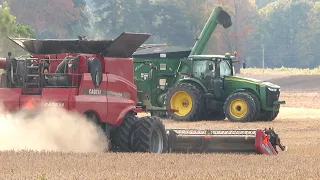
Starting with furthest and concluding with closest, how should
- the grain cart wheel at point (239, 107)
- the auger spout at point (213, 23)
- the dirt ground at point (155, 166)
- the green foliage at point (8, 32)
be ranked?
the green foliage at point (8, 32)
the auger spout at point (213, 23)
the grain cart wheel at point (239, 107)
the dirt ground at point (155, 166)

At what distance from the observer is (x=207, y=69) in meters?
30.6

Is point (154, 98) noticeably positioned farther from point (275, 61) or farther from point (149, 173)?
point (275, 61)

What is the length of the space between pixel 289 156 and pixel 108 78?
359 cm

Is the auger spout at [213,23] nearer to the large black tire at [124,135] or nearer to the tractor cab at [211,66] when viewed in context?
the tractor cab at [211,66]

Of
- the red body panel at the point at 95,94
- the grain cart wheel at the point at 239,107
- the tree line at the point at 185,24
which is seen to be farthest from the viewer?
the tree line at the point at 185,24

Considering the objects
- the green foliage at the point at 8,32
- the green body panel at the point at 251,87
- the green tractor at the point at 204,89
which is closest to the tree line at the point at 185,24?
the green foliage at the point at 8,32

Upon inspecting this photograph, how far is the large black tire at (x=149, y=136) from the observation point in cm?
1718

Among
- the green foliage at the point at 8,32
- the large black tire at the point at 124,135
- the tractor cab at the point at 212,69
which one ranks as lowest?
the large black tire at the point at 124,135

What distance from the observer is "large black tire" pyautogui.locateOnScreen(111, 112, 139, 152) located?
1717 cm

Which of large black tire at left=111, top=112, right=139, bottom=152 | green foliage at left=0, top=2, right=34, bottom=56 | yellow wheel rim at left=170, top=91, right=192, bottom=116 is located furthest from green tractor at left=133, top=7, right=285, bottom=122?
green foliage at left=0, top=2, right=34, bottom=56

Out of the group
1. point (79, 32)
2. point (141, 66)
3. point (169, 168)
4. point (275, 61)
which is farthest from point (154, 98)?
point (275, 61)

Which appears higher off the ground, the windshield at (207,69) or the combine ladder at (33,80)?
the combine ladder at (33,80)

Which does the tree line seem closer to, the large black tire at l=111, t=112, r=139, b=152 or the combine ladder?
the large black tire at l=111, t=112, r=139, b=152

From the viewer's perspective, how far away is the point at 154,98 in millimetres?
31641
